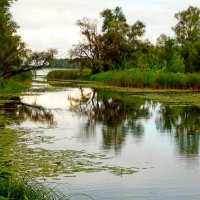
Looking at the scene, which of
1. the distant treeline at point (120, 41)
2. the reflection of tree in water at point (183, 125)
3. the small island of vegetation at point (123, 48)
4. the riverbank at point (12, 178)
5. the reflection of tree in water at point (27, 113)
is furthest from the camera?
the distant treeline at point (120, 41)

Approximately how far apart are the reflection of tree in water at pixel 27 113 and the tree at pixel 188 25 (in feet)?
168

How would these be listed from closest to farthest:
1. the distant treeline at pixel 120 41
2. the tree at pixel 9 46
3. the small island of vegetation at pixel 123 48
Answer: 1. the tree at pixel 9 46
2. the small island of vegetation at pixel 123 48
3. the distant treeline at pixel 120 41

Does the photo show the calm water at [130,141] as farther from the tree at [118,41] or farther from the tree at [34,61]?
the tree at [118,41]

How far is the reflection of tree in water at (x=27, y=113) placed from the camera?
23.4 m

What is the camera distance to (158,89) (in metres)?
46.1

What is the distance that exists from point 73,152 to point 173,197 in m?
5.00

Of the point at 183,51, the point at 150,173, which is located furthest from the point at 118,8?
the point at 150,173

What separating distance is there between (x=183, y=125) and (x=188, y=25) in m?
61.0

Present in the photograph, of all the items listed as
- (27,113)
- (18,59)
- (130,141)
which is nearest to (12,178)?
(130,141)

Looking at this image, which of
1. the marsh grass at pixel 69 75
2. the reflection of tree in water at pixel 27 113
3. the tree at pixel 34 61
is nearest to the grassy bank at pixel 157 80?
the tree at pixel 34 61

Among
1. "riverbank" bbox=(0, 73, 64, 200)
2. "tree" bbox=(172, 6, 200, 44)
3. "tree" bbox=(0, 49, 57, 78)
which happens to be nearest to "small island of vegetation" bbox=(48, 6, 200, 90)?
"tree" bbox=(172, 6, 200, 44)

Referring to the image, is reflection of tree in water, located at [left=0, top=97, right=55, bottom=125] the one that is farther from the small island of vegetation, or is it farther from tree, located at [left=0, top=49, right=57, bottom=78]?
the small island of vegetation

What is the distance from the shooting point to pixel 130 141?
659 inches

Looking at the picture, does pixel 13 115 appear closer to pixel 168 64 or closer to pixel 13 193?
pixel 13 193
